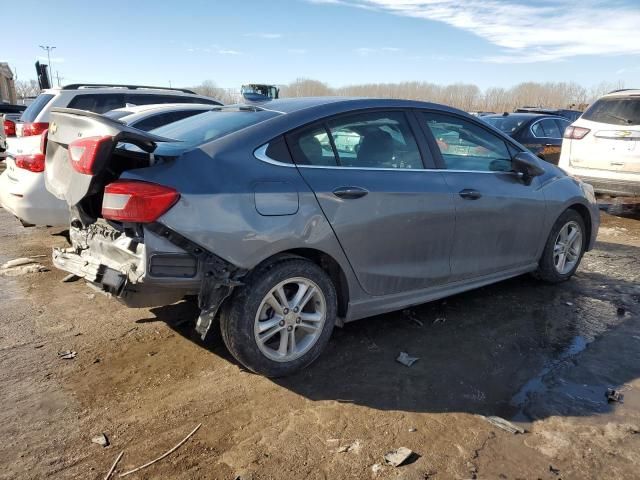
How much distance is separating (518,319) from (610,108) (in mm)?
5724

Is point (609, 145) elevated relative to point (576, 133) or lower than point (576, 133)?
lower

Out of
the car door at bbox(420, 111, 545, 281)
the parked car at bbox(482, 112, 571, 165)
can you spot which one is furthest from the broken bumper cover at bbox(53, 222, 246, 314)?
the parked car at bbox(482, 112, 571, 165)

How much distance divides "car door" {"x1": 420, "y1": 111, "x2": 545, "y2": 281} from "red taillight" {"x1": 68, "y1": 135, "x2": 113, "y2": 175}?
236cm

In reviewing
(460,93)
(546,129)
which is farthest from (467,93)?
(546,129)

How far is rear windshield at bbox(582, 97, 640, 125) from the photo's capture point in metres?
8.06

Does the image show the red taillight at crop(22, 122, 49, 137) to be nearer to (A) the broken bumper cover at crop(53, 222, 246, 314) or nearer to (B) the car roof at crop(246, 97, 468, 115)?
(B) the car roof at crop(246, 97, 468, 115)

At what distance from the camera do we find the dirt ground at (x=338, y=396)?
8.62 ft

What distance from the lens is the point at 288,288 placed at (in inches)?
134

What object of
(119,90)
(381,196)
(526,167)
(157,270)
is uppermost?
(119,90)

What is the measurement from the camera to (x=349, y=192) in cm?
345

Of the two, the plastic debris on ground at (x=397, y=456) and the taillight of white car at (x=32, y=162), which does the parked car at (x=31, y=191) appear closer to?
the taillight of white car at (x=32, y=162)

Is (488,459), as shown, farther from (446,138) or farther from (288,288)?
(446,138)

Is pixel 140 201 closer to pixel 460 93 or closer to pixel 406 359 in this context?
pixel 406 359

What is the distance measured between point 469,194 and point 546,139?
8.29 m
